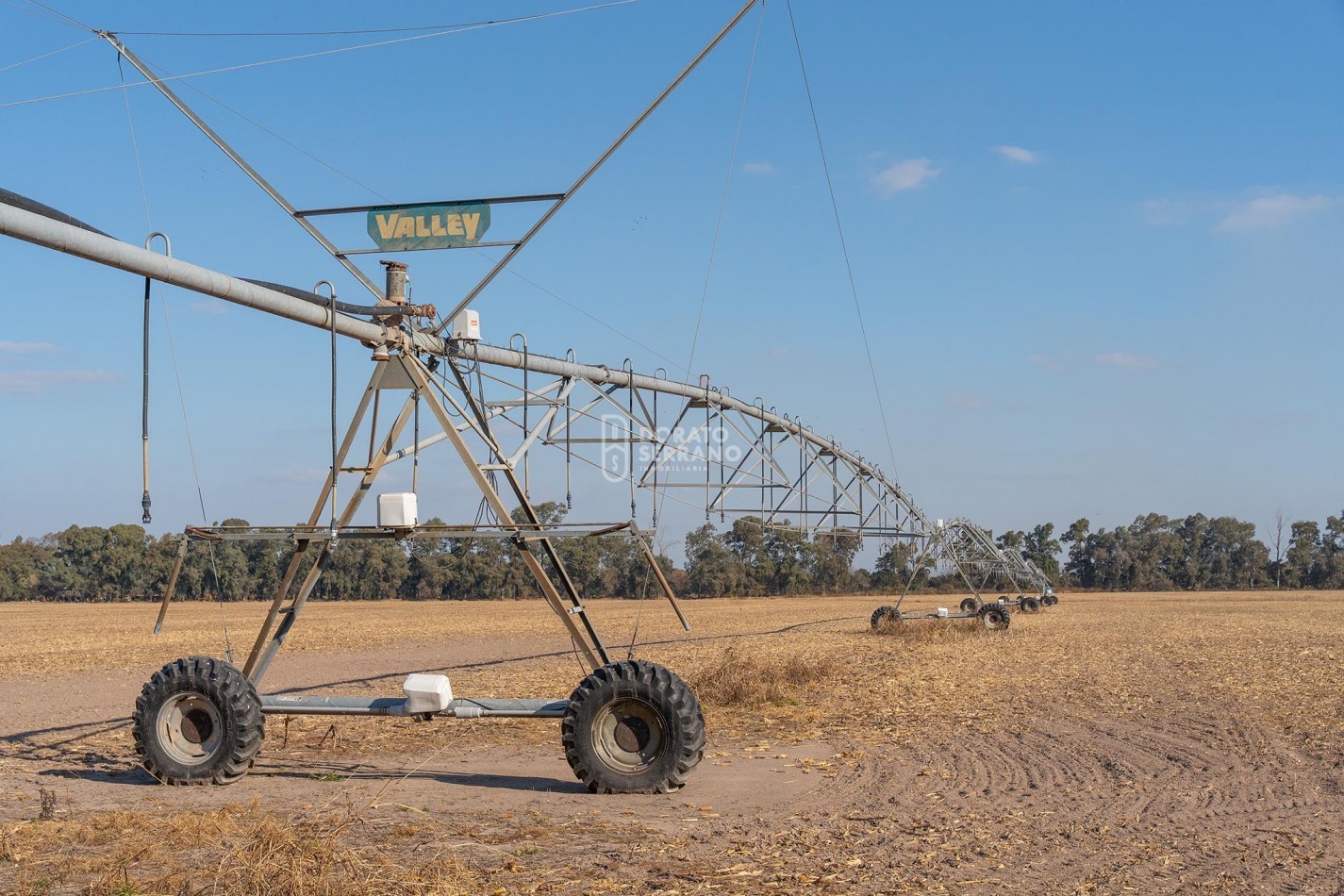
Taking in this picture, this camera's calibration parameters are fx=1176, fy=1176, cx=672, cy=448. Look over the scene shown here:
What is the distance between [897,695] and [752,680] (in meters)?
2.06

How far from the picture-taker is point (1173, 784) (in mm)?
10109

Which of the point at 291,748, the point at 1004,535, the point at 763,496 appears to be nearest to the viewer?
the point at 291,748

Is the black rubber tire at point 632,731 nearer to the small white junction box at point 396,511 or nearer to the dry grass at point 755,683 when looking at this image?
the small white junction box at point 396,511

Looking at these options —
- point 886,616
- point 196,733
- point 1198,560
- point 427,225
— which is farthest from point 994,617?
point 1198,560

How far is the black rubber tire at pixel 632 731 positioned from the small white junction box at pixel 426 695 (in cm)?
121

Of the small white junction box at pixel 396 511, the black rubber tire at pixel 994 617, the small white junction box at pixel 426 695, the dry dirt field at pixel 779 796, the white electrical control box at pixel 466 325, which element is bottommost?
the dry dirt field at pixel 779 796

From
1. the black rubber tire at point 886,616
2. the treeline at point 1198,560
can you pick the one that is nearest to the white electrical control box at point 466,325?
the black rubber tire at point 886,616

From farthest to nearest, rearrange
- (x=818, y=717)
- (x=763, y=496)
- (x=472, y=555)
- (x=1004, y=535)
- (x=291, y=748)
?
1. (x=1004, y=535)
2. (x=472, y=555)
3. (x=763, y=496)
4. (x=818, y=717)
5. (x=291, y=748)

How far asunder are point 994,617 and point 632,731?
23.0 metres

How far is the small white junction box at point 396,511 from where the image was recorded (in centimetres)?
1041

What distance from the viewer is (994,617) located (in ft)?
102

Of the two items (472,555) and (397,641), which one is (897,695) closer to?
(397,641)

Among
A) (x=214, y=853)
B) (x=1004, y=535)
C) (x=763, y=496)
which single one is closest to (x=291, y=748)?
(x=214, y=853)

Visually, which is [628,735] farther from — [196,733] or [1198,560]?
[1198,560]
